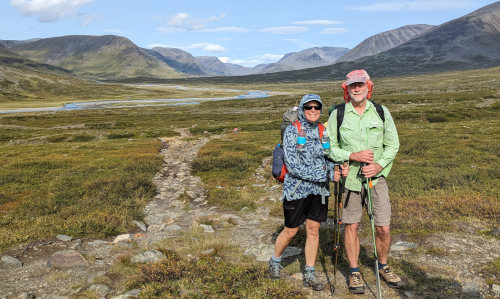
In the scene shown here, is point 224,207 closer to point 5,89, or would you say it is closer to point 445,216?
point 445,216

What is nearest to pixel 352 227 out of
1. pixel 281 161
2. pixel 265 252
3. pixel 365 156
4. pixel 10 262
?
pixel 365 156

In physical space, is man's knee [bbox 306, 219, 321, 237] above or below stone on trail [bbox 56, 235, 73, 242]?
above

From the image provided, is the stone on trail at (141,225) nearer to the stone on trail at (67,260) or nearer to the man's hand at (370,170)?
the stone on trail at (67,260)

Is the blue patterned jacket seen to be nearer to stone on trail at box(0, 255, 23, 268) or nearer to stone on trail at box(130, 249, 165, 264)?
stone on trail at box(130, 249, 165, 264)

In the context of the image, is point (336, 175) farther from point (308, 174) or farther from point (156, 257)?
point (156, 257)

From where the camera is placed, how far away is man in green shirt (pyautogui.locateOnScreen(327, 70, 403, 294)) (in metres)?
5.38

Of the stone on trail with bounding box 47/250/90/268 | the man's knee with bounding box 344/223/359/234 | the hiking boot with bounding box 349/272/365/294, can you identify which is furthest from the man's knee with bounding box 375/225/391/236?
the stone on trail with bounding box 47/250/90/268

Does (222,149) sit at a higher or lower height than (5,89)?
lower

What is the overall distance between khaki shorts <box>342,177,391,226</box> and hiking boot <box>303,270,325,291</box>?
1190 millimetres

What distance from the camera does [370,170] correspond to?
17.4 feet

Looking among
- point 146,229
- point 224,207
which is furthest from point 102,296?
point 224,207

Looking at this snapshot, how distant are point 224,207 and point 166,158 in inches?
542

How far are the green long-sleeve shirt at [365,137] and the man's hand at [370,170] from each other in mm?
164

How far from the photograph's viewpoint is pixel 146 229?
1027 centimetres
